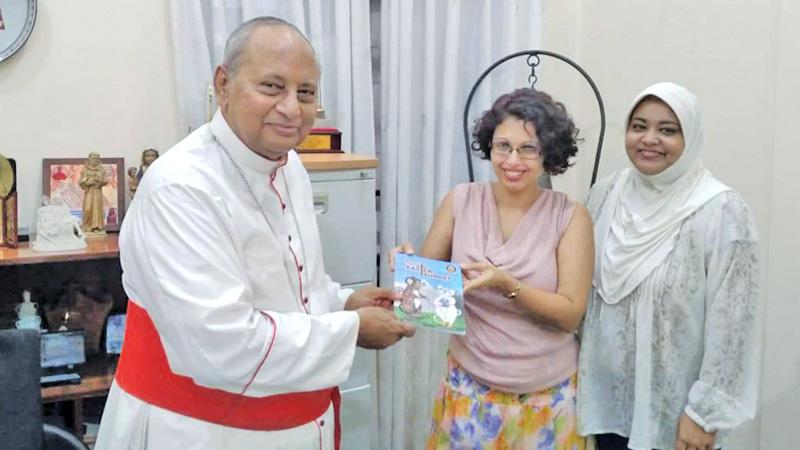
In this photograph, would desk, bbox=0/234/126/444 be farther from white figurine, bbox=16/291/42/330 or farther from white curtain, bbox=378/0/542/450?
white curtain, bbox=378/0/542/450

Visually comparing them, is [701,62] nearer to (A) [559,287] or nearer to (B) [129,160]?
(A) [559,287]

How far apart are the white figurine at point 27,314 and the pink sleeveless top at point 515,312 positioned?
1.25m

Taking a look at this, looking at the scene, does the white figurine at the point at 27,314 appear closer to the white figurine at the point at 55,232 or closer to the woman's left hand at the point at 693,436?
the white figurine at the point at 55,232

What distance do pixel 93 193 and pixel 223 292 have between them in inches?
47.8

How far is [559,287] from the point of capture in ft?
5.68

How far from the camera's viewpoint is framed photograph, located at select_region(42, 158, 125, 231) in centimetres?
229

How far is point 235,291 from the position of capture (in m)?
1.27

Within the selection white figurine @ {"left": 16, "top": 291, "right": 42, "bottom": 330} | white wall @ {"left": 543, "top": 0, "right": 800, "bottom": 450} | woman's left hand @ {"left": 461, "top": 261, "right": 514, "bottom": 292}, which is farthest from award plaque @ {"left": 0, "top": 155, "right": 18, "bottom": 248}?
white wall @ {"left": 543, "top": 0, "right": 800, "bottom": 450}

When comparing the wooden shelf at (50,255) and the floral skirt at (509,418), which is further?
the wooden shelf at (50,255)

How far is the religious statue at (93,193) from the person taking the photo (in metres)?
2.24

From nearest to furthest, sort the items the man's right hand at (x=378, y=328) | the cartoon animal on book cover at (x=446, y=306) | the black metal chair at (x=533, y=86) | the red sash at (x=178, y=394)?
the red sash at (x=178, y=394), the man's right hand at (x=378, y=328), the cartoon animal on book cover at (x=446, y=306), the black metal chair at (x=533, y=86)

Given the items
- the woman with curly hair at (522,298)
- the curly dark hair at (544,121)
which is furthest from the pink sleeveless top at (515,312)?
the curly dark hair at (544,121)

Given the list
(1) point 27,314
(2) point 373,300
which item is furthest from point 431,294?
(1) point 27,314

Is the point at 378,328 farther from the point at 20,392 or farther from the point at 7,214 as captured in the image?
the point at 7,214
